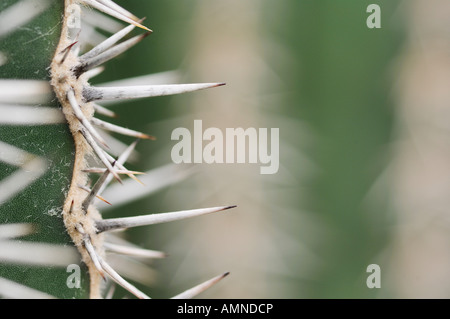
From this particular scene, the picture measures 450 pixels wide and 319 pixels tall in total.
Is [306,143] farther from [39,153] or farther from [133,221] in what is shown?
[39,153]

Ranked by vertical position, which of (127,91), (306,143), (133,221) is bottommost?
(133,221)

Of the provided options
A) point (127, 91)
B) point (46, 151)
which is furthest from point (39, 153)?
point (127, 91)

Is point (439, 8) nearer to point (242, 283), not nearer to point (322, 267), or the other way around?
point (322, 267)

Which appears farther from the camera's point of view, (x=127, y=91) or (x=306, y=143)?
(x=306, y=143)

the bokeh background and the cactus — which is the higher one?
the bokeh background

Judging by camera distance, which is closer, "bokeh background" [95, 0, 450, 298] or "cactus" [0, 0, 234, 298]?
"cactus" [0, 0, 234, 298]

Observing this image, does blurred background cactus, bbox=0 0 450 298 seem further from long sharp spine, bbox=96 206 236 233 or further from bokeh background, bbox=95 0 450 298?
long sharp spine, bbox=96 206 236 233

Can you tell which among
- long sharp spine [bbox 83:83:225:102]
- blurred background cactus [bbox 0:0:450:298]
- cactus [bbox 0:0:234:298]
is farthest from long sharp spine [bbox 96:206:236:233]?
blurred background cactus [bbox 0:0:450:298]

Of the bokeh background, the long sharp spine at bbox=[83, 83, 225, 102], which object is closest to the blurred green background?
the bokeh background
